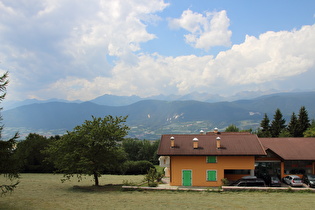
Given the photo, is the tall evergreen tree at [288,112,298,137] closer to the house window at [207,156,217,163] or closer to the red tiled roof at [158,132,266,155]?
the red tiled roof at [158,132,266,155]

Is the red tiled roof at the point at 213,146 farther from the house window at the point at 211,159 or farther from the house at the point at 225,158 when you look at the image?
the house window at the point at 211,159

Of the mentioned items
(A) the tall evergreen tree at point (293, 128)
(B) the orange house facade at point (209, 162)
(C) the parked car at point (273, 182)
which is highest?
(A) the tall evergreen tree at point (293, 128)

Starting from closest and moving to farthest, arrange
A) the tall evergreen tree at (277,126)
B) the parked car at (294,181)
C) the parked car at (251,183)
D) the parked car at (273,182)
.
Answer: the parked car at (251,183) → the parked car at (273,182) → the parked car at (294,181) → the tall evergreen tree at (277,126)

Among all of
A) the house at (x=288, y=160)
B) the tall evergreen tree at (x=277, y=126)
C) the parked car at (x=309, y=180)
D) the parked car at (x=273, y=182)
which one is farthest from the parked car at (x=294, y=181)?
the tall evergreen tree at (x=277, y=126)

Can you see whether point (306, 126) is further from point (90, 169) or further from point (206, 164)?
point (90, 169)

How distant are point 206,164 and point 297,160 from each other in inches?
403

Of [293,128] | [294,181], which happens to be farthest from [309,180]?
[293,128]

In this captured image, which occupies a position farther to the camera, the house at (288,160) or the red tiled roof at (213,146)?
the house at (288,160)

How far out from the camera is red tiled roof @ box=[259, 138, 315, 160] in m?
32.2

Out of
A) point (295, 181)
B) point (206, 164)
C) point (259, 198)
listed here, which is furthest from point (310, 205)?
point (206, 164)

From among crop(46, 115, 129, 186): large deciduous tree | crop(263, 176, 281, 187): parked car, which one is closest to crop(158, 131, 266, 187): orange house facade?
crop(263, 176, 281, 187): parked car

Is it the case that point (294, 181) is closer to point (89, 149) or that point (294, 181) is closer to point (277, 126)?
point (89, 149)

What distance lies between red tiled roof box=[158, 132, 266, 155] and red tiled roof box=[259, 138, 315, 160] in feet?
8.96

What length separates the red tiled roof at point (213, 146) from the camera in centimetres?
3094
